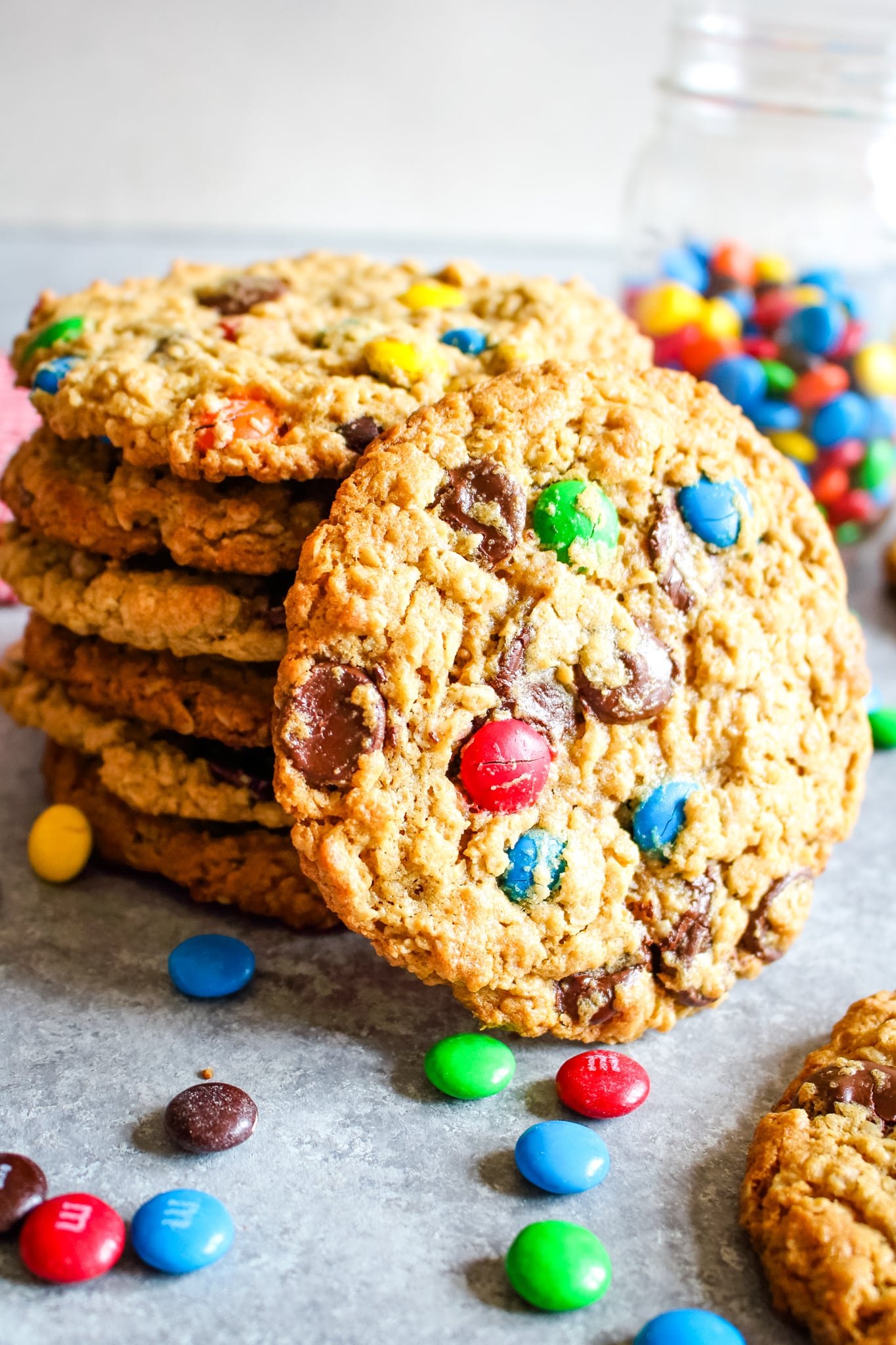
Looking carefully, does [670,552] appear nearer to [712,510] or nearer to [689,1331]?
[712,510]

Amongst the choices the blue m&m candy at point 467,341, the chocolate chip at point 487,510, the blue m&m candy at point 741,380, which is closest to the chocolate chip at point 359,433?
the chocolate chip at point 487,510

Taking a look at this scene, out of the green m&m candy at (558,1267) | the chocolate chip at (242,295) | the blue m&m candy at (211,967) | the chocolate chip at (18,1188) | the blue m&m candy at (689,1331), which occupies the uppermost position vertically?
the chocolate chip at (242,295)

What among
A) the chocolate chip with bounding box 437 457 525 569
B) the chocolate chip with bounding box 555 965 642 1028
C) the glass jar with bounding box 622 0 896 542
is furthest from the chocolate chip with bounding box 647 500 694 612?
the glass jar with bounding box 622 0 896 542

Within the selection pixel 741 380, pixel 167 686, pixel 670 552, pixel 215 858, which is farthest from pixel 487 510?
pixel 741 380

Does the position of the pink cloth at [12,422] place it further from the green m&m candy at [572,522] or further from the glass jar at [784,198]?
the green m&m candy at [572,522]

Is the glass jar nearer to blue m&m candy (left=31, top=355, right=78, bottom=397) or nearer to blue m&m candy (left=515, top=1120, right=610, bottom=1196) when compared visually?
blue m&m candy (left=31, top=355, right=78, bottom=397)

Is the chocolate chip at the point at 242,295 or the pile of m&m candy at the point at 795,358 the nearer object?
the chocolate chip at the point at 242,295

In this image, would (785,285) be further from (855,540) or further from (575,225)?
(575,225)
